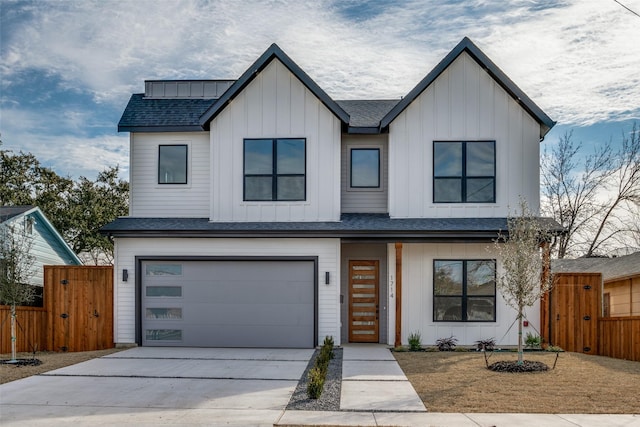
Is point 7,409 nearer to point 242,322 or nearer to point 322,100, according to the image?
point 242,322

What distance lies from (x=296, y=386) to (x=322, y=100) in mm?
7981

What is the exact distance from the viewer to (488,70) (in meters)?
16.0

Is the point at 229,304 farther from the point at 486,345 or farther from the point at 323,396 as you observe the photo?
the point at 323,396

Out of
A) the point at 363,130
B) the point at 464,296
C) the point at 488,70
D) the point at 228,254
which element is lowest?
the point at 464,296

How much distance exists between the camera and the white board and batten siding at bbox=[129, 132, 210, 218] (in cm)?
1683

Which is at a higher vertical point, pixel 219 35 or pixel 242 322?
pixel 219 35

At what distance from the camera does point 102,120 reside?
70.1ft

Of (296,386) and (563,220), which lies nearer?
(296,386)

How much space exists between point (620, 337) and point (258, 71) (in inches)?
446

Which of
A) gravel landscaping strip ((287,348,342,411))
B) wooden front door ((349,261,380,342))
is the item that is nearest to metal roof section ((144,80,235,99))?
wooden front door ((349,261,380,342))

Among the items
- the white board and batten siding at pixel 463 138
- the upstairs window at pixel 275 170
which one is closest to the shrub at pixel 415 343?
the white board and batten siding at pixel 463 138

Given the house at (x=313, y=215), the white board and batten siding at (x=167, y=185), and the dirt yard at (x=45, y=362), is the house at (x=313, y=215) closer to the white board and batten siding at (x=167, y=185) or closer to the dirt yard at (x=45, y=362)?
the white board and batten siding at (x=167, y=185)

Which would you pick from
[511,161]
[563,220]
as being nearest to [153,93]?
[511,161]

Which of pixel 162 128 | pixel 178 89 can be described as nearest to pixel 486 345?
pixel 162 128
